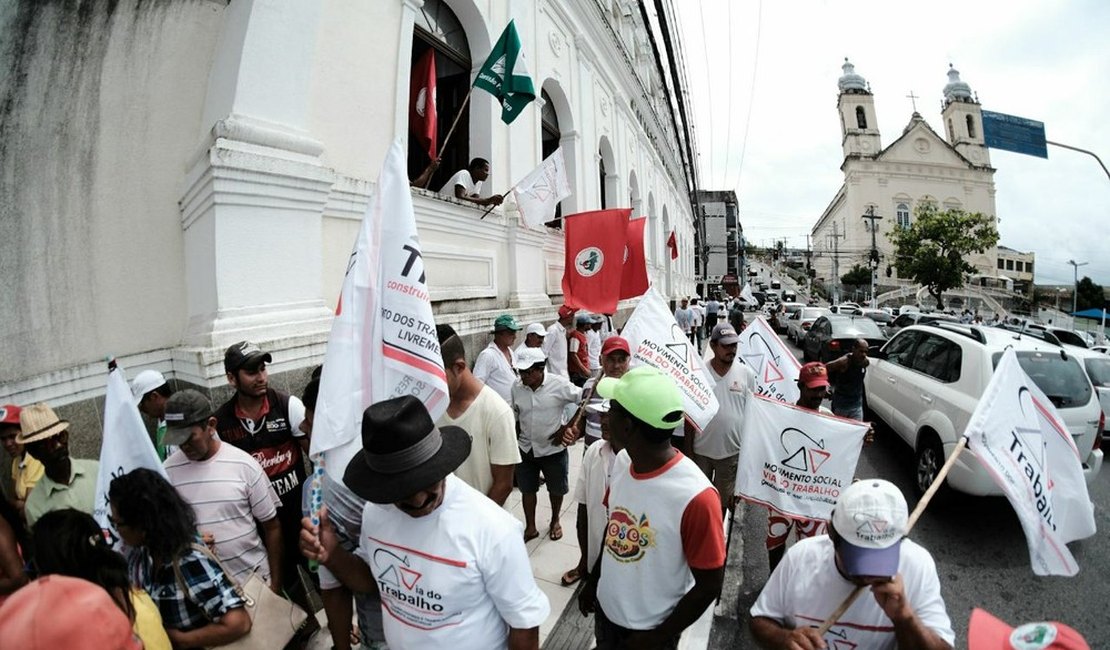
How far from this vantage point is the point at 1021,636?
107 centimetres

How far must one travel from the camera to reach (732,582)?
357cm

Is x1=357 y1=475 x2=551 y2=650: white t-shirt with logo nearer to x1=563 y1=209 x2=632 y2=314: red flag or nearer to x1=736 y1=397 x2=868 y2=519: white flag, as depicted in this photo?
x1=736 y1=397 x2=868 y2=519: white flag

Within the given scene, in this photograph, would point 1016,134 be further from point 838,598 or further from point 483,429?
point 483,429

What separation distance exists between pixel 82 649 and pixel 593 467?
76.0 inches

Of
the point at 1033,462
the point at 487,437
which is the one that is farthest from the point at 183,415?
the point at 1033,462

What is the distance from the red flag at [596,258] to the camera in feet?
18.1

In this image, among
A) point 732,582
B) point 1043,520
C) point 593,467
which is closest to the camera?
point 1043,520

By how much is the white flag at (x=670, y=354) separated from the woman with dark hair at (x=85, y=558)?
2853 millimetres

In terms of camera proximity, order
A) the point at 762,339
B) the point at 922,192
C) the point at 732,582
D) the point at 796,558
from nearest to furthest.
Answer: the point at 796,558 < the point at 732,582 < the point at 762,339 < the point at 922,192

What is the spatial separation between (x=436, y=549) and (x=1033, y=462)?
2633mm

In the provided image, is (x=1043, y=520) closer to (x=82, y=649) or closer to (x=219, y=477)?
(x=82, y=649)

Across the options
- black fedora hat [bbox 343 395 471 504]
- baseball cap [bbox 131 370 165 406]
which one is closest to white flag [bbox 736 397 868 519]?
black fedora hat [bbox 343 395 471 504]

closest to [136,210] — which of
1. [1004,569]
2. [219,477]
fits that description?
[219,477]

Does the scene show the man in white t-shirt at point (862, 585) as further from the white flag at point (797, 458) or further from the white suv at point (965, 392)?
the white suv at point (965, 392)
